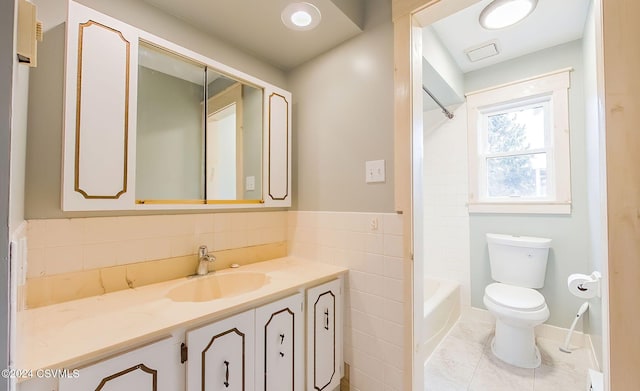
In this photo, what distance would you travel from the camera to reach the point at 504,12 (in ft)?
5.35

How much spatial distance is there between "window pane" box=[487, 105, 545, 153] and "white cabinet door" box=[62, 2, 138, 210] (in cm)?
284

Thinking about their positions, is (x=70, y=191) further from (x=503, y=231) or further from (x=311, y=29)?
(x=503, y=231)

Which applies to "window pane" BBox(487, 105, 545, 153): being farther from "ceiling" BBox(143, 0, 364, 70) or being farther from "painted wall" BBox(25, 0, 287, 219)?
"painted wall" BBox(25, 0, 287, 219)

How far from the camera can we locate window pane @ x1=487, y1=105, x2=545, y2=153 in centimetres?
228

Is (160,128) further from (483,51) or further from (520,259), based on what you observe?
(520,259)

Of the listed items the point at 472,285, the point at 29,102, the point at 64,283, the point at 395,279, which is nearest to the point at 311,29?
the point at 29,102

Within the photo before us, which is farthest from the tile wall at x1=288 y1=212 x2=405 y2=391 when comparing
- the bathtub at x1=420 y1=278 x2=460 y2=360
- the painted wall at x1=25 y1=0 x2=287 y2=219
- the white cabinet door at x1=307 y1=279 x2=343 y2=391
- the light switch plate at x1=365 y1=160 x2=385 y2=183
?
the painted wall at x1=25 y1=0 x2=287 y2=219

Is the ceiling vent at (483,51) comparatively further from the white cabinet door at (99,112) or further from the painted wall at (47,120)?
the painted wall at (47,120)

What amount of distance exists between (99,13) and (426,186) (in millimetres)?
2795

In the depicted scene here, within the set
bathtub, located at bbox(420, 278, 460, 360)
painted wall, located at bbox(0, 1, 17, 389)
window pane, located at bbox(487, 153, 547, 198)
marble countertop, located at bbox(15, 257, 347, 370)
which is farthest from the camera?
window pane, located at bbox(487, 153, 547, 198)

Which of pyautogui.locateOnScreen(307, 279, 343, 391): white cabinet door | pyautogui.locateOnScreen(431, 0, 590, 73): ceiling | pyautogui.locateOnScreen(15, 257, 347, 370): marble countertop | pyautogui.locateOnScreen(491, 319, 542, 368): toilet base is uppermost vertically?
pyautogui.locateOnScreen(431, 0, 590, 73): ceiling

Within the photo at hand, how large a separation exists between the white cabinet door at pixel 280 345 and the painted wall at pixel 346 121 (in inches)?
26.3

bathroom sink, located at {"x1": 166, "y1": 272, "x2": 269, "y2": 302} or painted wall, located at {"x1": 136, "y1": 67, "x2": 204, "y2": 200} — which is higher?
painted wall, located at {"x1": 136, "y1": 67, "x2": 204, "y2": 200}

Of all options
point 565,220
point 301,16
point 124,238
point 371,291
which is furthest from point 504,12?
point 124,238
